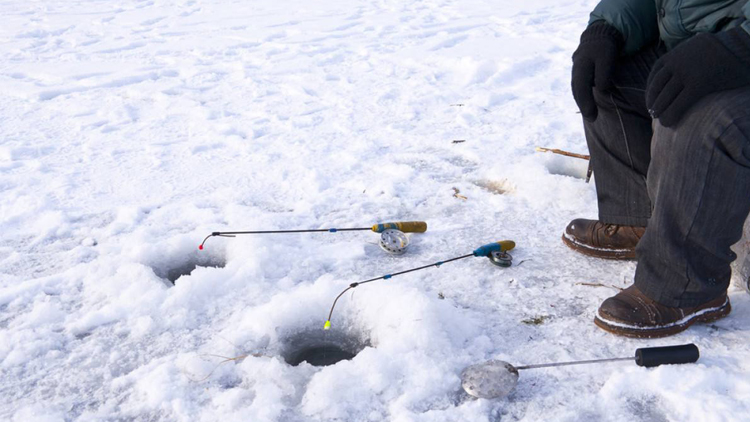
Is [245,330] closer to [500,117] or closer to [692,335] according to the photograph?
[692,335]

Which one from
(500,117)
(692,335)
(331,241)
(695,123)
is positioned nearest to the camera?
(695,123)

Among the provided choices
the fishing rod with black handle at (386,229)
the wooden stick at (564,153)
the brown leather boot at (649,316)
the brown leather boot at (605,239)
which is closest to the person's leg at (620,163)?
the brown leather boot at (605,239)

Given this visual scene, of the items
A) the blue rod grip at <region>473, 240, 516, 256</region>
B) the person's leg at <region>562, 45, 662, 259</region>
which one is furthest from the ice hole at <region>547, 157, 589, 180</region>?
the blue rod grip at <region>473, 240, 516, 256</region>

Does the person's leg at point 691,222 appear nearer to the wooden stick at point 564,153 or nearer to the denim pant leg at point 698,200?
the denim pant leg at point 698,200

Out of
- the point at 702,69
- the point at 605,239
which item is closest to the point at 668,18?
the point at 702,69

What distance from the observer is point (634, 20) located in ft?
7.98

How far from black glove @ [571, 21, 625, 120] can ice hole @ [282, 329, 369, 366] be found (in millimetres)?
1301

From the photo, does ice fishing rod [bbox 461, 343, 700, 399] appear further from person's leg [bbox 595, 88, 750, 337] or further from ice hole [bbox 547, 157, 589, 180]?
ice hole [bbox 547, 157, 589, 180]

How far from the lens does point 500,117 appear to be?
4.54 metres

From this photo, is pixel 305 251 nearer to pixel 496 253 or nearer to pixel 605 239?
pixel 496 253

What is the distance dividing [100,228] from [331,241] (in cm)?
116

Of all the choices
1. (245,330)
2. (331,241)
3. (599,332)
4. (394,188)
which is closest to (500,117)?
(394,188)

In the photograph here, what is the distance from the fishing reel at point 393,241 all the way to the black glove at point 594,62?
3.10 feet

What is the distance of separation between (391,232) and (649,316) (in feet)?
3.83
